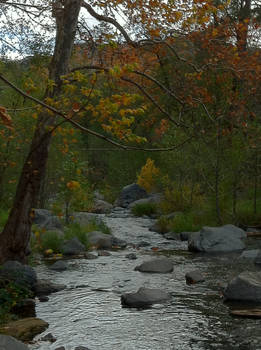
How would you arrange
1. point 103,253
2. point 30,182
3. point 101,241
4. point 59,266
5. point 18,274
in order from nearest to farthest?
point 18,274, point 30,182, point 59,266, point 103,253, point 101,241

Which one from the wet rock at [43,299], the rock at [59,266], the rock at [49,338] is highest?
the rock at [59,266]

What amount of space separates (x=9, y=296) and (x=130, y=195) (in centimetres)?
1985

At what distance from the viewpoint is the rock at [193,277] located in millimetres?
10648

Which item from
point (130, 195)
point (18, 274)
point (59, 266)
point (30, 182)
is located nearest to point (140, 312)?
point (18, 274)

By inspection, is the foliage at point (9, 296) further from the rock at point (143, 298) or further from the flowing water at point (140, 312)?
the rock at point (143, 298)

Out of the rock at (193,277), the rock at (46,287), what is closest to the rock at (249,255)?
the rock at (193,277)

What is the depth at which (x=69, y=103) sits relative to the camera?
6.25m

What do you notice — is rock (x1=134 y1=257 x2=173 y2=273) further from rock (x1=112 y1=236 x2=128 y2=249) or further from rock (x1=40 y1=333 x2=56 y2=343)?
rock (x1=40 y1=333 x2=56 y2=343)

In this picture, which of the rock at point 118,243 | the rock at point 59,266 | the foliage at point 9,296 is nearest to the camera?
the foliage at point 9,296

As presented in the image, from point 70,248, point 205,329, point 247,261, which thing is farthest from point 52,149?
point 205,329

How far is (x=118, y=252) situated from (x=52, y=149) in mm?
7485

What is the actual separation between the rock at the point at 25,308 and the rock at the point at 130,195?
18.7 m

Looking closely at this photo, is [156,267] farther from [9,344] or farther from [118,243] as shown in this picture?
[9,344]

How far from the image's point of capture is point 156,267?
11.8 metres
